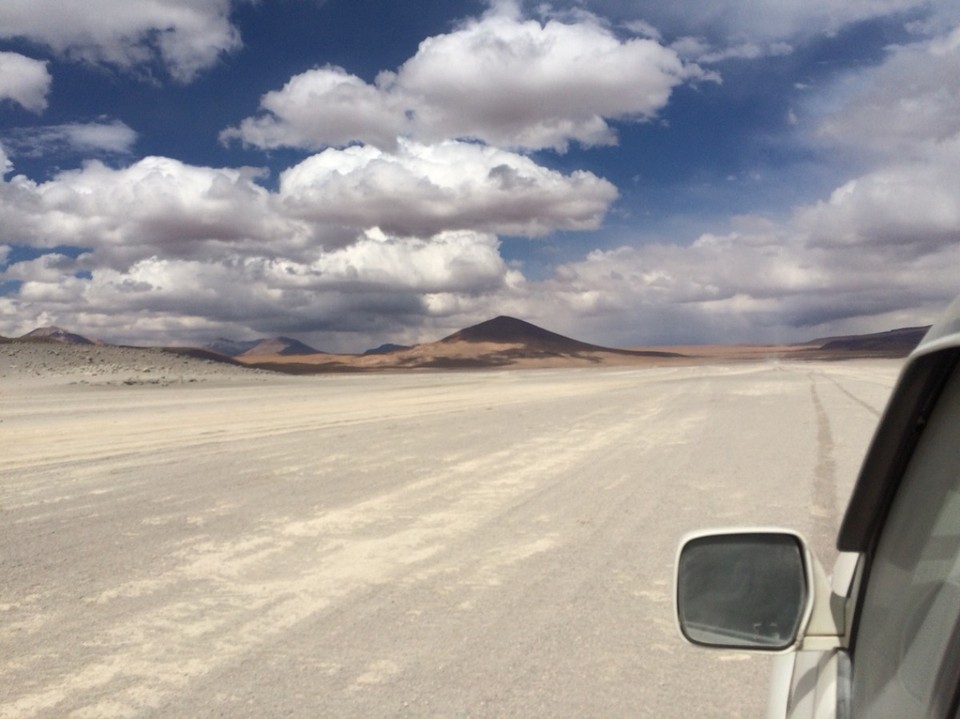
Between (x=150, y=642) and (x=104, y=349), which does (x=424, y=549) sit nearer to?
(x=150, y=642)

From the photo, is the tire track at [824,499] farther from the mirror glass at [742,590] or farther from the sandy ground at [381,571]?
the mirror glass at [742,590]

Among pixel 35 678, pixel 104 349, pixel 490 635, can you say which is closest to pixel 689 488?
pixel 490 635

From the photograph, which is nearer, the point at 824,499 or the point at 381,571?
the point at 381,571

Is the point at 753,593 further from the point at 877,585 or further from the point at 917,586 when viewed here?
the point at 917,586

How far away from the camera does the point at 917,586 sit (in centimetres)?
165

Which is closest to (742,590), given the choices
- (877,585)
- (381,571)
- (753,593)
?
(753,593)

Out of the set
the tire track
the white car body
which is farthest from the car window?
the tire track

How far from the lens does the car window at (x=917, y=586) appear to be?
150 centimetres

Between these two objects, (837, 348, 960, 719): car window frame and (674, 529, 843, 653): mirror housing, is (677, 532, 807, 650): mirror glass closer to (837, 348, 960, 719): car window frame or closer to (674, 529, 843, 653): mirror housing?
(674, 529, 843, 653): mirror housing

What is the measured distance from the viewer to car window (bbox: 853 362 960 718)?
150cm

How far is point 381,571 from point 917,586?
6143 millimetres

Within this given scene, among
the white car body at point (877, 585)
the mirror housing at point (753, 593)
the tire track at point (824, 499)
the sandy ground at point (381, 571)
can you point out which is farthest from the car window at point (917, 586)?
the tire track at point (824, 499)

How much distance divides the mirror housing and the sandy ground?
8.76 ft

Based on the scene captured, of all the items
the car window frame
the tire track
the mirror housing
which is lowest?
the tire track
